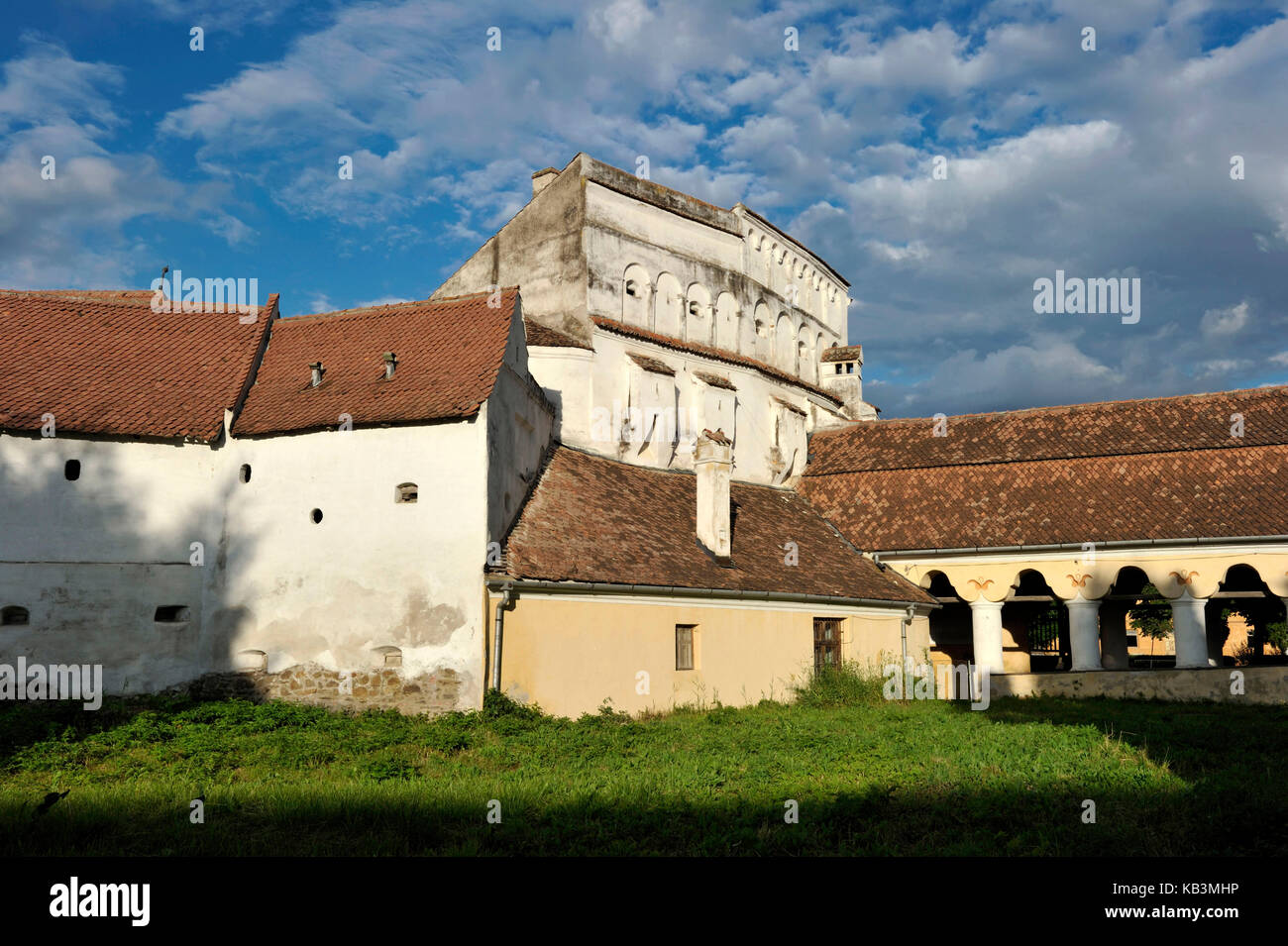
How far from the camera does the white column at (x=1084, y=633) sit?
86.0 ft

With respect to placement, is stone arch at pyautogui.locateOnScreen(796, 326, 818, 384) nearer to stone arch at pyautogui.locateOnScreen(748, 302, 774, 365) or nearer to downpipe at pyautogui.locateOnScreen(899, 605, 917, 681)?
stone arch at pyautogui.locateOnScreen(748, 302, 774, 365)

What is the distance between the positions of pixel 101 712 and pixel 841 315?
31.9 meters

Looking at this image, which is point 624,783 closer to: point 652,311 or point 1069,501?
point 1069,501

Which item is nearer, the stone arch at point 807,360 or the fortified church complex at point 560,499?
the fortified church complex at point 560,499

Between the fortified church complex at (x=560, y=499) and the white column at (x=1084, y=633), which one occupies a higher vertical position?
the fortified church complex at (x=560, y=499)

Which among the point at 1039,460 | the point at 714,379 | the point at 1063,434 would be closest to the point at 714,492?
the point at 714,379

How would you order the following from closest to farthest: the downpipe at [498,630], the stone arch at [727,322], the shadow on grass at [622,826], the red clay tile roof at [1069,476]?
1. the shadow on grass at [622,826]
2. the downpipe at [498,630]
3. the red clay tile roof at [1069,476]
4. the stone arch at [727,322]

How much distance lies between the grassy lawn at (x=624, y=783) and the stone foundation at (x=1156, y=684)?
18.7 ft

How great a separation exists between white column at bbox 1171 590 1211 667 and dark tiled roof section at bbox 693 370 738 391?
13.6 m

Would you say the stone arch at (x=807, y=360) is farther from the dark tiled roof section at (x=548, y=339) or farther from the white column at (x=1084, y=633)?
the white column at (x=1084, y=633)

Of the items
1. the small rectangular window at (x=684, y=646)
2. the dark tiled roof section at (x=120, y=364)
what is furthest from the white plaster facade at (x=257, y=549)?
the small rectangular window at (x=684, y=646)
